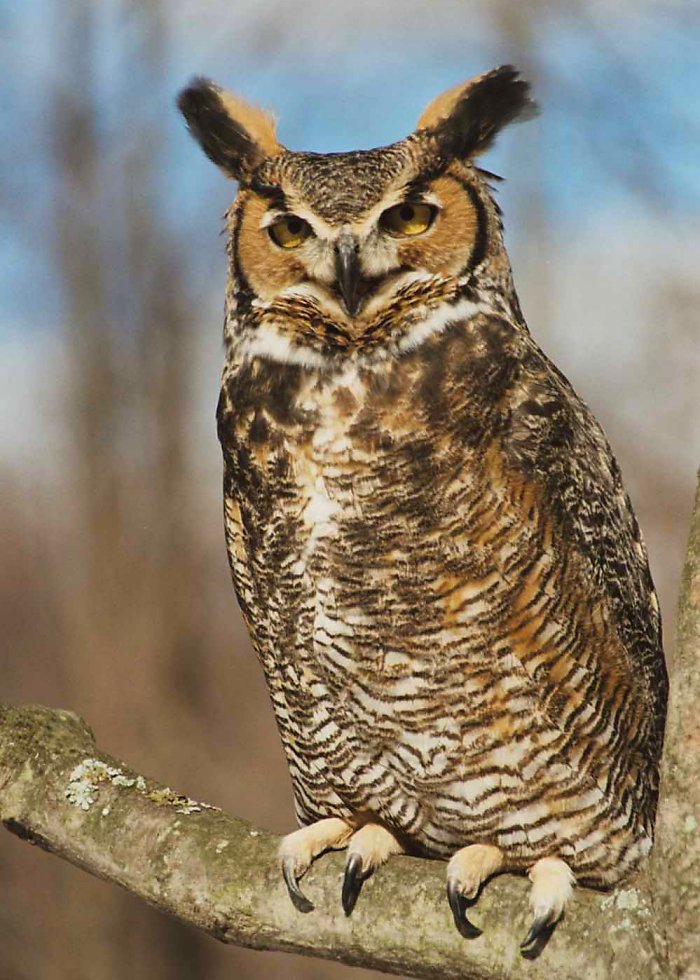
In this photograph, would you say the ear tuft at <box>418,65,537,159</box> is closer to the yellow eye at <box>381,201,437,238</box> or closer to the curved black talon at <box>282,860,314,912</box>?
the yellow eye at <box>381,201,437,238</box>

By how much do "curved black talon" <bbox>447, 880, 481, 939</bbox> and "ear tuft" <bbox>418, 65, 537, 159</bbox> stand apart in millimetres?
1216

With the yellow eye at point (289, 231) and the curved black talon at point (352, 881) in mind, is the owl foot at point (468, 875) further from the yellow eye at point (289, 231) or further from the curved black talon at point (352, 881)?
the yellow eye at point (289, 231)

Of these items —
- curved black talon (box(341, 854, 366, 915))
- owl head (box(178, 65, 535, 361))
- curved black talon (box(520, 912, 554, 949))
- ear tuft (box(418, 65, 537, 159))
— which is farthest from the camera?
ear tuft (box(418, 65, 537, 159))

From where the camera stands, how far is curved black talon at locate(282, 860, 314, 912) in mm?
1785

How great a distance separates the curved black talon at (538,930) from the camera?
1589 mm

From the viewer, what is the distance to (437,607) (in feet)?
5.87

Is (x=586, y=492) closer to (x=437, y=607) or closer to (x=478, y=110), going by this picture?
(x=437, y=607)

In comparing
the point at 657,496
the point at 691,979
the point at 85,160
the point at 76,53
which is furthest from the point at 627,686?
the point at 76,53

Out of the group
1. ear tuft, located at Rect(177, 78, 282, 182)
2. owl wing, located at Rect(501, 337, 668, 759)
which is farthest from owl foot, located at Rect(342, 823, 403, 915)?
ear tuft, located at Rect(177, 78, 282, 182)

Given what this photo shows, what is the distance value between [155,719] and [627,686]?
4143mm

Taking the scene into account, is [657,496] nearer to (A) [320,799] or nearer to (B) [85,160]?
(B) [85,160]

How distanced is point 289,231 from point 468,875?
1.07m

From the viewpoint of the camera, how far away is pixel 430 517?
1771mm

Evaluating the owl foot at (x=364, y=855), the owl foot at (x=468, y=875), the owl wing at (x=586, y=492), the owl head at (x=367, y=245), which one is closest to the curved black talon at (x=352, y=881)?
the owl foot at (x=364, y=855)
